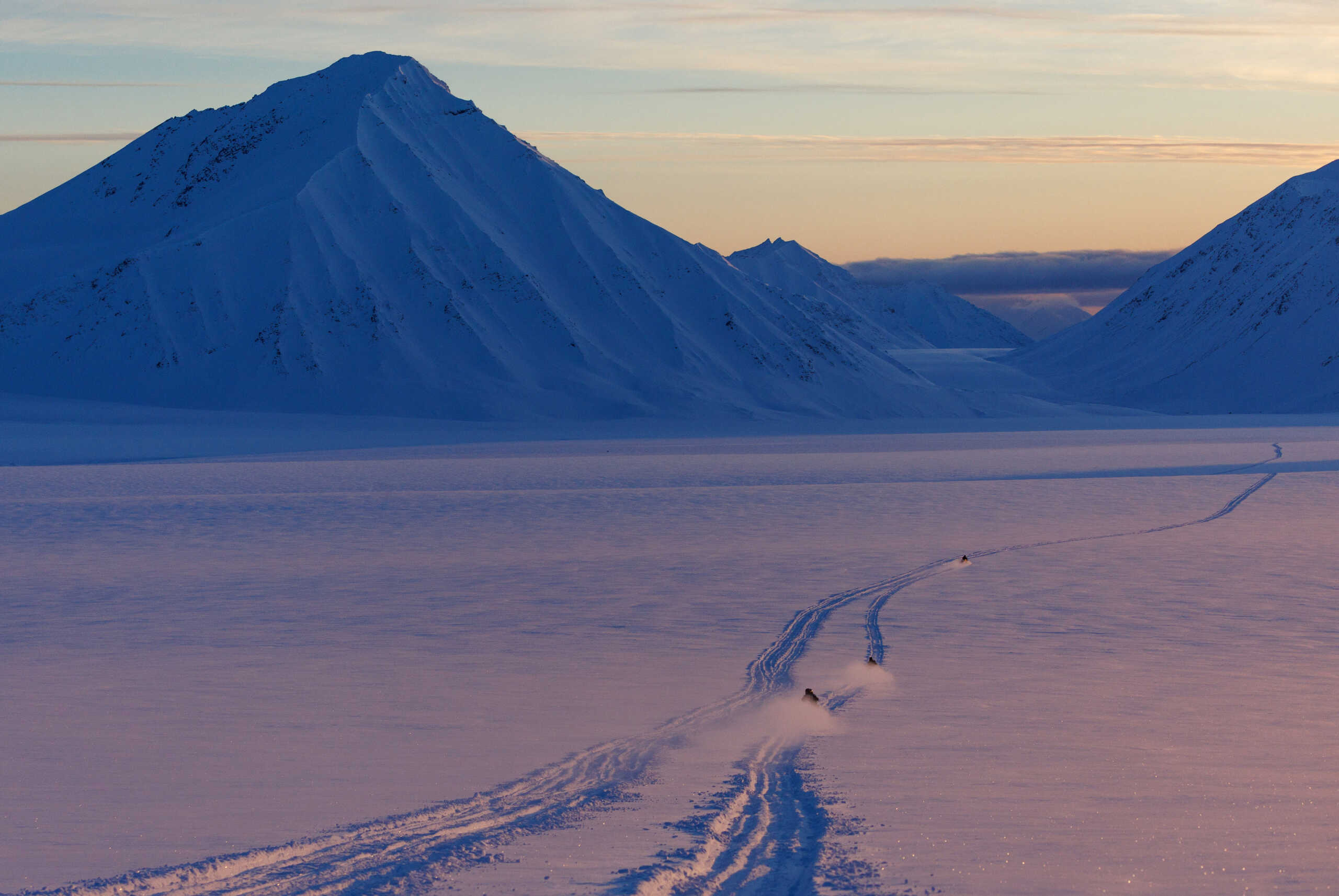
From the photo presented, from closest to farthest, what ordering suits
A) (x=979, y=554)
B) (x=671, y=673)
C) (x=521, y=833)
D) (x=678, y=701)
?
(x=521, y=833) < (x=678, y=701) < (x=671, y=673) < (x=979, y=554)

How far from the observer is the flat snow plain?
32.4ft

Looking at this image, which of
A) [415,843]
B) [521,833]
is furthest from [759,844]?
[415,843]

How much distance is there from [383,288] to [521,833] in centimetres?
12729

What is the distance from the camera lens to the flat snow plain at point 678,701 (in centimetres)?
988

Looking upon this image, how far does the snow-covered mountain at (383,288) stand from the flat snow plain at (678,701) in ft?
286

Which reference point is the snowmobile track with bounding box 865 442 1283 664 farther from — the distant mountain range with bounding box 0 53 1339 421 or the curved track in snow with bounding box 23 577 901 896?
the distant mountain range with bounding box 0 53 1339 421

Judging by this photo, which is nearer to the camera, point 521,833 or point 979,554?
point 521,833

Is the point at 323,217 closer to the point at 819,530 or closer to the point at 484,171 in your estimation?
the point at 484,171

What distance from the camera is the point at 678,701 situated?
14727 millimetres

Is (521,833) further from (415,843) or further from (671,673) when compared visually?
(671,673)

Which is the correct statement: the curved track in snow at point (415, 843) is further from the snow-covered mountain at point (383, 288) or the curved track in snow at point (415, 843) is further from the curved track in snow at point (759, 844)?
the snow-covered mountain at point (383, 288)

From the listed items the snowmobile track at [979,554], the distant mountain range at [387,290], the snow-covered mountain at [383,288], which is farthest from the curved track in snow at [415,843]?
the snow-covered mountain at [383,288]

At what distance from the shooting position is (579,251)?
146m

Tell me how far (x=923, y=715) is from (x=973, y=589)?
9167mm
